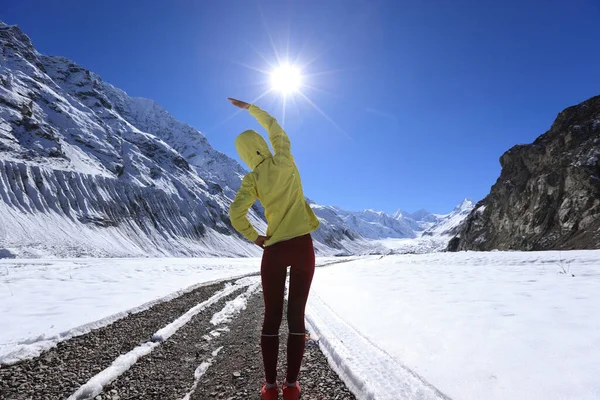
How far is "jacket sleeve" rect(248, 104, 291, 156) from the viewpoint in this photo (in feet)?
13.5

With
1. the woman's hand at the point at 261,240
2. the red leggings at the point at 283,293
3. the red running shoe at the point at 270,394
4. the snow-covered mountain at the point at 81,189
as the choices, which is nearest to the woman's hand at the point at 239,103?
the woman's hand at the point at 261,240

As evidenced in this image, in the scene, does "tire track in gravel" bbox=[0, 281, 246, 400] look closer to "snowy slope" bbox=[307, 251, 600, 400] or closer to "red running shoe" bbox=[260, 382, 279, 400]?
"red running shoe" bbox=[260, 382, 279, 400]

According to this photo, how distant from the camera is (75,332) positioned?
632 centimetres

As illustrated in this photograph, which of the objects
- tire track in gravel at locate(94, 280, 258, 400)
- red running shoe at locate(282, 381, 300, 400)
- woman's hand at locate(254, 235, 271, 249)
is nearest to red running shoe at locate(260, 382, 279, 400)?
red running shoe at locate(282, 381, 300, 400)

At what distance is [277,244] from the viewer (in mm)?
3666

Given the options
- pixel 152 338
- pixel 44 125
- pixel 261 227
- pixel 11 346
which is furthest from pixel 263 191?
pixel 261 227

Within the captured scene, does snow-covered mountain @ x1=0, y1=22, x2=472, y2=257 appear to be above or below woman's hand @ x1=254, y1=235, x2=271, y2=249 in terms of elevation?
above

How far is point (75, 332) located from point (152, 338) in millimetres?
1614

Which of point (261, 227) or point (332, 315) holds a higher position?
point (261, 227)

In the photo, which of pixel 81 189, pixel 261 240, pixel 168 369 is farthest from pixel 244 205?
pixel 81 189

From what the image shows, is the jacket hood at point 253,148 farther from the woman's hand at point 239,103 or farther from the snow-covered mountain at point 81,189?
the snow-covered mountain at point 81,189

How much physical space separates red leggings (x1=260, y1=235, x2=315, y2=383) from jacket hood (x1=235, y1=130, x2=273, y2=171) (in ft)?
3.58

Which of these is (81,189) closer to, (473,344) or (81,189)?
(81,189)

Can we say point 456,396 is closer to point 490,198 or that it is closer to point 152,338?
point 152,338
